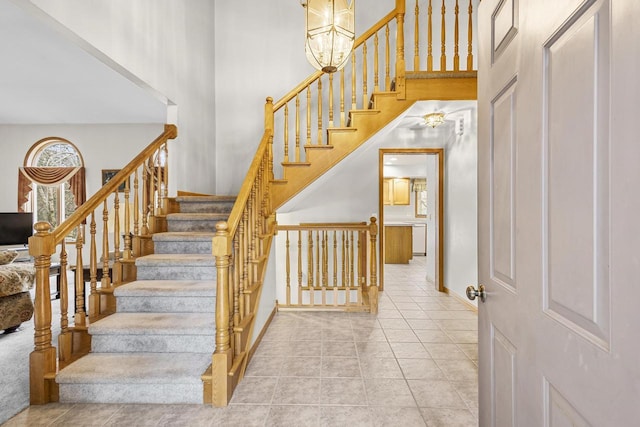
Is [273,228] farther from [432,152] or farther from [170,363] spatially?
[432,152]

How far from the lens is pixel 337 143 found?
3229 millimetres

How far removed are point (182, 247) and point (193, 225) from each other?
36cm

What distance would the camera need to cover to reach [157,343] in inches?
88.3

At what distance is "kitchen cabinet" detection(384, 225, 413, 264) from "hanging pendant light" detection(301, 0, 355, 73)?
534cm

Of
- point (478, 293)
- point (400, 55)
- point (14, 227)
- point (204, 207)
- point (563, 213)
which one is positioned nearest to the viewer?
point (563, 213)

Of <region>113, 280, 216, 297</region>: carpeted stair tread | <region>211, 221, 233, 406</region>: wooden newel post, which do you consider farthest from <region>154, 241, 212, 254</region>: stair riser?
<region>211, 221, 233, 406</region>: wooden newel post

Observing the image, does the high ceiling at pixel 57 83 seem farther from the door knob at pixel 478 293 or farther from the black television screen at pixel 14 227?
the door knob at pixel 478 293

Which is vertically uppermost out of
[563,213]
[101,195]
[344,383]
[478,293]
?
[101,195]

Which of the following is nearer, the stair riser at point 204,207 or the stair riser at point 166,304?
the stair riser at point 166,304

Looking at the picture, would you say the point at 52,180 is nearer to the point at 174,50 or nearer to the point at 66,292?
the point at 174,50

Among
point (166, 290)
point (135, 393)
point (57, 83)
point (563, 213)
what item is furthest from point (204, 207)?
point (563, 213)

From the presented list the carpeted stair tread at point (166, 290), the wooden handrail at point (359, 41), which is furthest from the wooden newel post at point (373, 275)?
the carpeted stair tread at point (166, 290)

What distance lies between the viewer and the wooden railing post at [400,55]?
122 inches

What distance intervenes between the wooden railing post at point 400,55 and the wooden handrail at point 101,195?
94.2 inches
